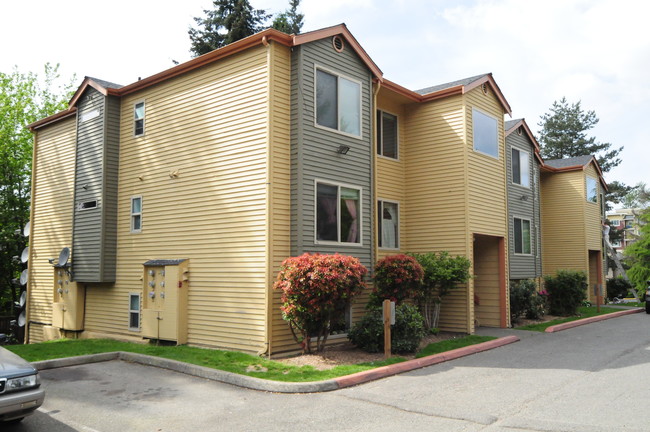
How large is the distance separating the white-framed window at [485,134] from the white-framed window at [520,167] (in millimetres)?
3268

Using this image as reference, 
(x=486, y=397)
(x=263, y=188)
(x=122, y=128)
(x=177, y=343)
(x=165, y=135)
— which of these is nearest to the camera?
(x=486, y=397)

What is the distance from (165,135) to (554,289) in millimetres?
15034

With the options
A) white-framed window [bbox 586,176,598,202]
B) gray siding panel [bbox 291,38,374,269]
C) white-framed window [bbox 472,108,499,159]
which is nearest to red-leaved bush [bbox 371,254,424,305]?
gray siding panel [bbox 291,38,374,269]

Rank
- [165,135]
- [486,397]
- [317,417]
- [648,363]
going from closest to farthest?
[317,417], [486,397], [648,363], [165,135]

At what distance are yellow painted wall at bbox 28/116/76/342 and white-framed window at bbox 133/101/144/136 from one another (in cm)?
344

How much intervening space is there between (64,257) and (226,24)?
22.1m

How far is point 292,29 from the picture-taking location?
38.5m

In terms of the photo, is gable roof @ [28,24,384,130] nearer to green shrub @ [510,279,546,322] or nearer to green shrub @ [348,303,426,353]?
green shrub @ [348,303,426,353]

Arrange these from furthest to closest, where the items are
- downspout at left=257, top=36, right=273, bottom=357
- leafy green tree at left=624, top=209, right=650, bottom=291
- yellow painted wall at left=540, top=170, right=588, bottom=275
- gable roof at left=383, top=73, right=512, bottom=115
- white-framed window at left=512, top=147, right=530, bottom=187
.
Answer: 1. leafy green tree at left=624, top=209, right=650, bottom=291
2. yellow painted wall at left=540, top=170, right=588, bottom=275
3. white-framed window at left=512, top=147, right=530, bottom=187
4. gable roof at left=383, top=73, right=512, bottom=115
5. downspout at left=257, top=36, right=273, bottom=357

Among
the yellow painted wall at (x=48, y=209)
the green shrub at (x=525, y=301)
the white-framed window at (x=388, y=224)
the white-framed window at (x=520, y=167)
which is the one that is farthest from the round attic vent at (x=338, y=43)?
the green shrub at (x=525, y=301)

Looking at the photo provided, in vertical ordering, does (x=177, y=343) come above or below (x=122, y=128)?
below

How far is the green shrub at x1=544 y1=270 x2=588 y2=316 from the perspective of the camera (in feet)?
64.7

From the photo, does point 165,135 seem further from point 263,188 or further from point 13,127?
point 13,127

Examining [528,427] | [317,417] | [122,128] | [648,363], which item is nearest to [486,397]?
[528,427]
